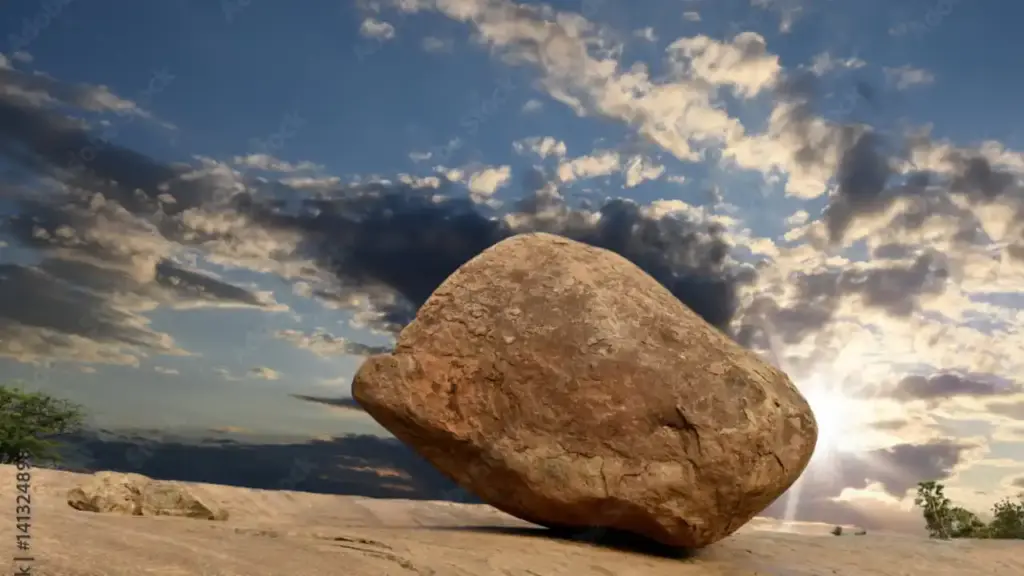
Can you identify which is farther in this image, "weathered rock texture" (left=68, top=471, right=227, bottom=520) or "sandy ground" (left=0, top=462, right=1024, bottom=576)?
"weathered rock texture" (left=68, top=471, right=227, bottom=520)

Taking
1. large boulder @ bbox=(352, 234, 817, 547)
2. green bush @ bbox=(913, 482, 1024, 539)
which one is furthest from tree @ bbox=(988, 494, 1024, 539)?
large boulder @ bbox=(352, 234, 817, 547)

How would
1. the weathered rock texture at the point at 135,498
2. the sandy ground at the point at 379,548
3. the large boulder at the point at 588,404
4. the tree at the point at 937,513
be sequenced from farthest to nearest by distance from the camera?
the tree at the point at 937,513, the weathered rock texture at the point at 135,498, the large boulder at the point at 588,404, the sandy ground at the point at 379,548

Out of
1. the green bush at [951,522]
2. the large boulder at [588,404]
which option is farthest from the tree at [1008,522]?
the large boulder at [588,404]

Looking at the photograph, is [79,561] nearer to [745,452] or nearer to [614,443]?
[614,443]

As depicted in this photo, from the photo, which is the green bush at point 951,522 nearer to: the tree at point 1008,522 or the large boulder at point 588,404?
the tree at point 1008,522

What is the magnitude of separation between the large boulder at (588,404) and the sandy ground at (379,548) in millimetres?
547

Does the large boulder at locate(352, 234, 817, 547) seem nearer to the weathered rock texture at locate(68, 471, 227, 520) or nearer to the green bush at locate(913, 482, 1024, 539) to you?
the weathered rock texture at locate(68, 471, 227, 520)

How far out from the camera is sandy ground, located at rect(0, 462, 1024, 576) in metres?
4.34

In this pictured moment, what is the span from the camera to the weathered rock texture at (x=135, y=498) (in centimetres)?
720

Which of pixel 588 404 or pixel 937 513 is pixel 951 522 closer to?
pixel 937 513

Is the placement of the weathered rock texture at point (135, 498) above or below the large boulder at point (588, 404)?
below

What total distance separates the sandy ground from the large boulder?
0.55 meters

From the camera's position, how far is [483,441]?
7340mm

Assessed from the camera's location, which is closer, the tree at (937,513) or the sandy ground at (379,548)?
the sandy ground at (379,548)
